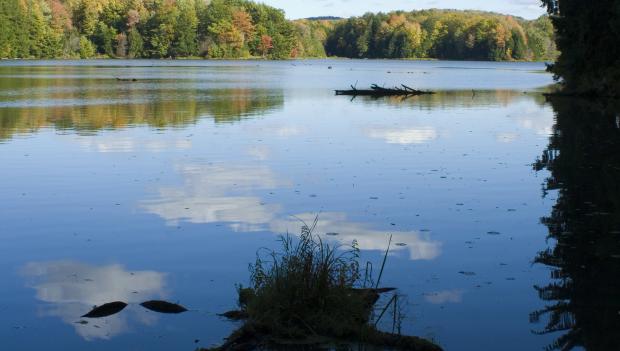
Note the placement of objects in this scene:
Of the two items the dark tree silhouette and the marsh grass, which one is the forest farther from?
the marsh grass

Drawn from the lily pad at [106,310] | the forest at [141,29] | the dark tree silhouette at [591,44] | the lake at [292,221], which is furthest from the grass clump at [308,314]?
the forest at [141,29]

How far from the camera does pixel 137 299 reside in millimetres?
8758

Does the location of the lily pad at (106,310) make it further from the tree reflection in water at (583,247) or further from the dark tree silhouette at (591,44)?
the dark tree silhouette at (591,44)

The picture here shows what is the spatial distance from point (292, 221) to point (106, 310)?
5044 millimetres

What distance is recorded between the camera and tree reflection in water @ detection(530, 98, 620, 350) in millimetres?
7906

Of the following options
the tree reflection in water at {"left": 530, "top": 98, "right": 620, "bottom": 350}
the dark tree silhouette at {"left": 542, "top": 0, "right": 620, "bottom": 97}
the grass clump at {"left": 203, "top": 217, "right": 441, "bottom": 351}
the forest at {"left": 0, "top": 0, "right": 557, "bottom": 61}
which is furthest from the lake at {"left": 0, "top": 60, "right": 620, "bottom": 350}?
the forest at {"left": 0, "top": 0, "right": 557, "bottom": 61}

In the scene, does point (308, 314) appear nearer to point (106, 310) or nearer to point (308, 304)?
point (308, 304)

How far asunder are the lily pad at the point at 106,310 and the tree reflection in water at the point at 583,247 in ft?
14.2

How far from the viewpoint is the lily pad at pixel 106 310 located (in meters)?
8.18

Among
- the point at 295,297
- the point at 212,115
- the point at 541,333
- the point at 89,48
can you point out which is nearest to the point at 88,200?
the point at 295,297

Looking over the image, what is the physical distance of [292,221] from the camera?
12891 mm

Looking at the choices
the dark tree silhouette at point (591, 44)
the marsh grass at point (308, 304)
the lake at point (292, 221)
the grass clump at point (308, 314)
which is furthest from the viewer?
the dark tree silhouette at point (591, 44)

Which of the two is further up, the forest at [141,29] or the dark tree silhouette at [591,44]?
the forest at [141,29]

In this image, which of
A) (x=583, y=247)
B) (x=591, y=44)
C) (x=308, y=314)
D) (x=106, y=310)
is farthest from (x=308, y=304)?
(x=591, y=44)
